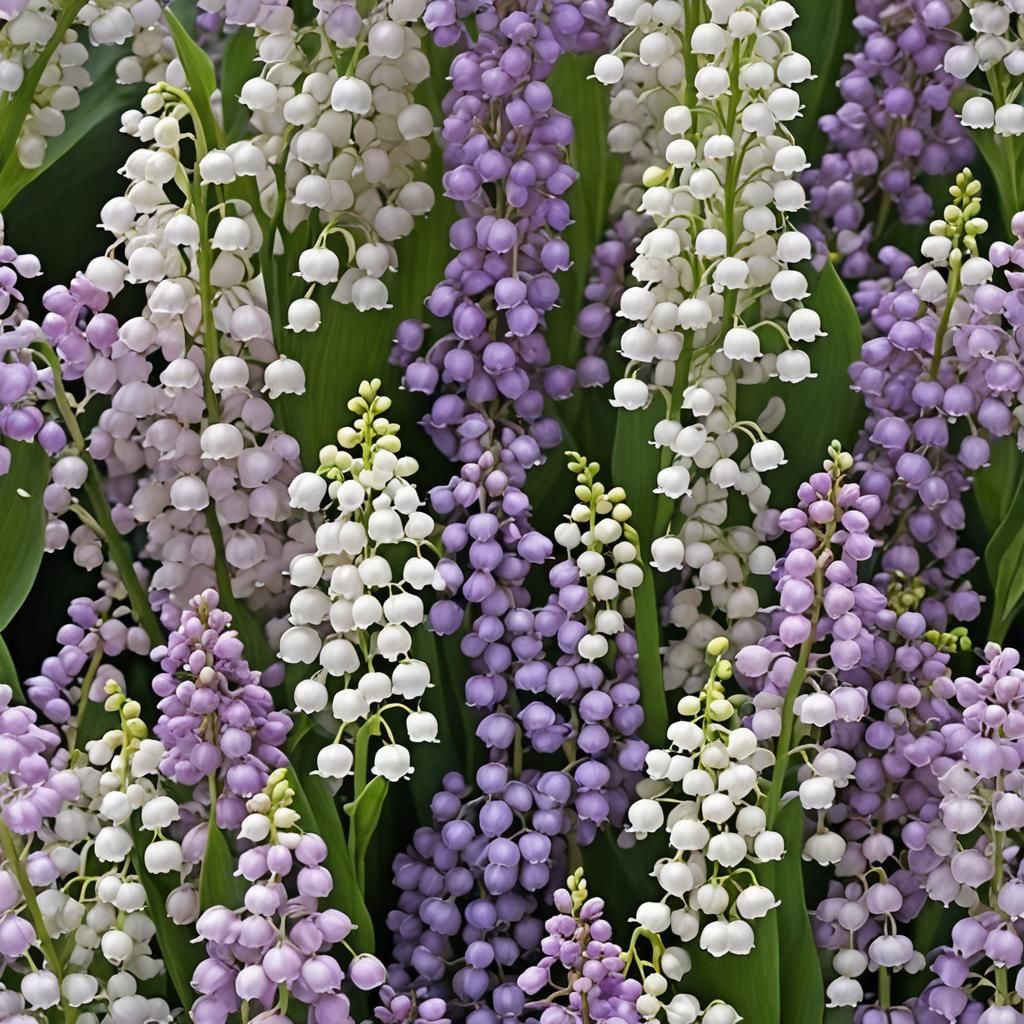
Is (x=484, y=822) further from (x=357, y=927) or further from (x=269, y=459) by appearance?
(x=269, y=459)

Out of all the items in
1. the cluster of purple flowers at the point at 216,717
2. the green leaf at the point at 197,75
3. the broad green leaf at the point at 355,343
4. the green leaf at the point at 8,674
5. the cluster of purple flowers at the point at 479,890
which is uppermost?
the green leaf at the point at 197,75

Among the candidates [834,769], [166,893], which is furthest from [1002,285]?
[166,893]

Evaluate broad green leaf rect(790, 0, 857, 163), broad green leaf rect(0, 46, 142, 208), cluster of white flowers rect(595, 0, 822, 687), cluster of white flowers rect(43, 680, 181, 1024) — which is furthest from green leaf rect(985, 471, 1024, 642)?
broad green leaf rect(0, 46, 142, 208)

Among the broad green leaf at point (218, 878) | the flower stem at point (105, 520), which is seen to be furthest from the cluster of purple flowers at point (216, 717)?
the flower stem at point (105, 520)

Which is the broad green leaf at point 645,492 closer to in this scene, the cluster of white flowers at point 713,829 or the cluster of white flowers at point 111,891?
the cluster of white flowers at point 713,829

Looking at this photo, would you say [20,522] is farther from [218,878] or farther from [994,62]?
[994,62]

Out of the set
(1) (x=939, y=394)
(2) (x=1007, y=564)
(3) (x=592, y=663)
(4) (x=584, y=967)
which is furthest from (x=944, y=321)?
(4) (x=584, y=967)
